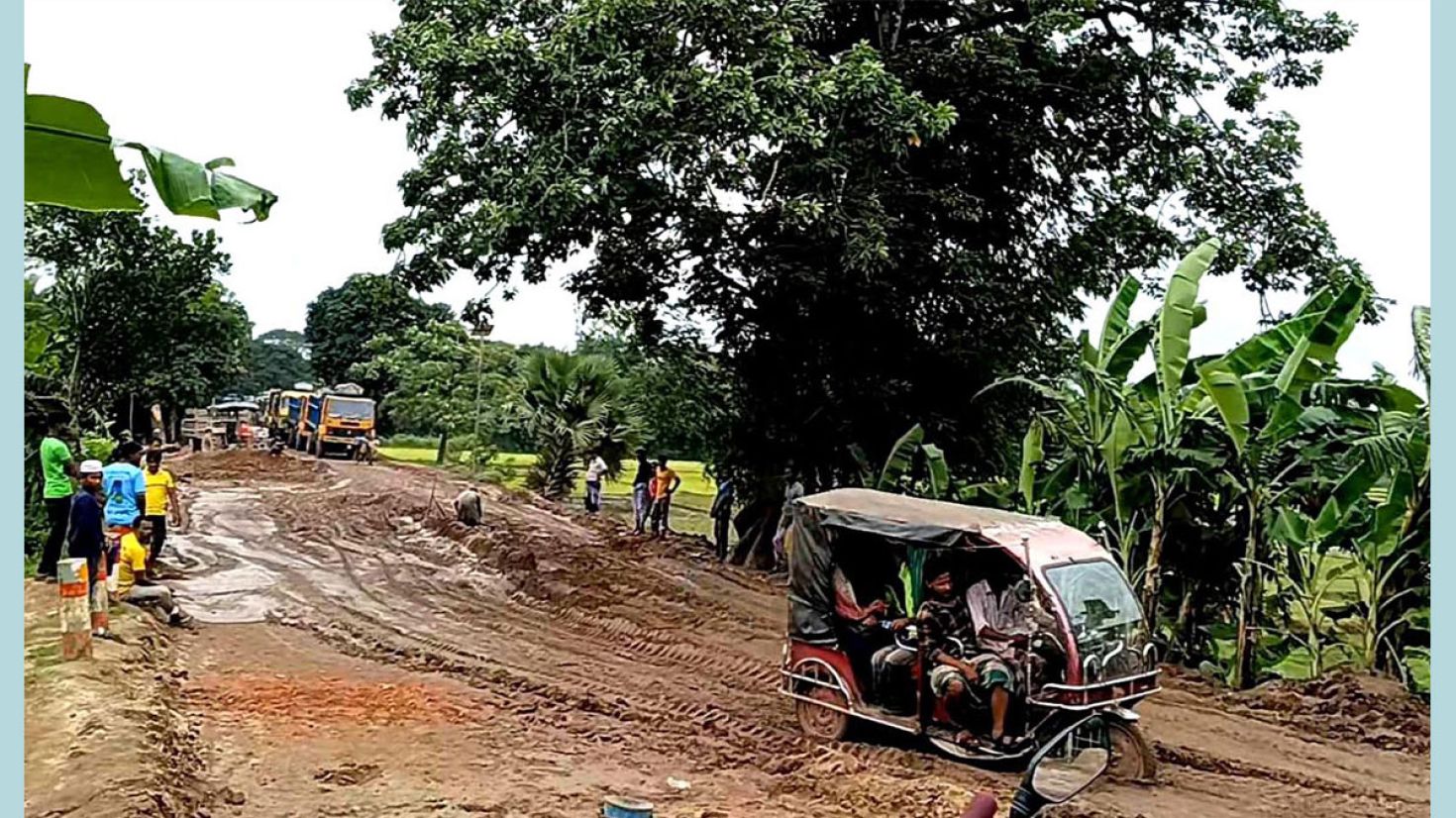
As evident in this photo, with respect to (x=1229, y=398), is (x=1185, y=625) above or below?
below

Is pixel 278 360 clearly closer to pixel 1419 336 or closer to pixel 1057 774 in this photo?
pixel 1419 336

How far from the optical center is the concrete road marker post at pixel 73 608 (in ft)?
34.0

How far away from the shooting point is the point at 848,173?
1634 centimetres

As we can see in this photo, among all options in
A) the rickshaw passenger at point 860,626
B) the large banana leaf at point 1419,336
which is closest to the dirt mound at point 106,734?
the rickshaw passenger at point 860,626

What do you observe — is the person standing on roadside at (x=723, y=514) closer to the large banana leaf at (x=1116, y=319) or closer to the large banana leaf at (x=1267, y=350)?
the large banana leaf at (x=1116, y=319)

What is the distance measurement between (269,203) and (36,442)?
17.1m

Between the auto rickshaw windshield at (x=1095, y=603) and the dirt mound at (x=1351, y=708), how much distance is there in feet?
10.7

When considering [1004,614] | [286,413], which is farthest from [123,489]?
[286,413]

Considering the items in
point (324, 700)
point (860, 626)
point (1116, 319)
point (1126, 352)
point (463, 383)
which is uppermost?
point (1116, 319)

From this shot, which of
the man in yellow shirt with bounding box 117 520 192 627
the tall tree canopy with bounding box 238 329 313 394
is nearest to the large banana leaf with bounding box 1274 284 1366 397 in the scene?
the man in yellow shirt with bounding box 117 520 192 627

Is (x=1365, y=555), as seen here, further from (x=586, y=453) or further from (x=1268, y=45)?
(x=586, y=453)

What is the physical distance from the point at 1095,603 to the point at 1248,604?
14.8ft

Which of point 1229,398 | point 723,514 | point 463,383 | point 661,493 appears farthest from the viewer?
point 463,383

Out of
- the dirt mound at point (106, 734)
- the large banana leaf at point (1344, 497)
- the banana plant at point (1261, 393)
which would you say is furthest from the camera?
the banana plant at point (1261, 393)
